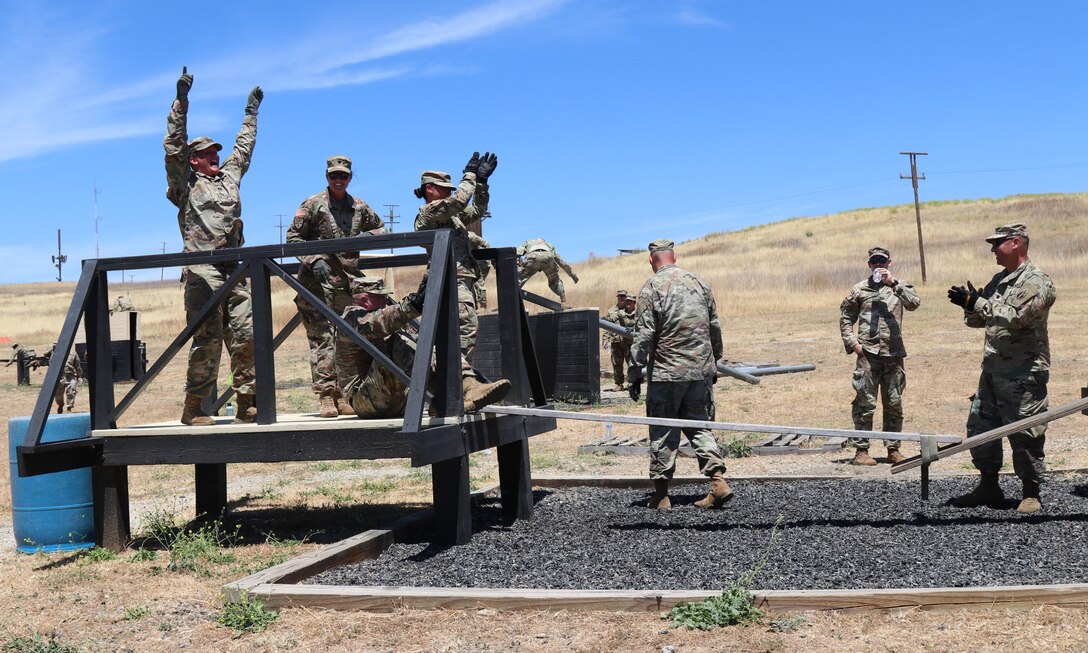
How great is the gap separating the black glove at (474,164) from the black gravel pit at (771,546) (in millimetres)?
2616

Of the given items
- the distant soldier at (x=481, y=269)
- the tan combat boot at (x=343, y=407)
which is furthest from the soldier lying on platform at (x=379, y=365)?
the distant soldier at (x=481, y=269)

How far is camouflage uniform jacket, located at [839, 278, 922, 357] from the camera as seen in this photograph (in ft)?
36.0

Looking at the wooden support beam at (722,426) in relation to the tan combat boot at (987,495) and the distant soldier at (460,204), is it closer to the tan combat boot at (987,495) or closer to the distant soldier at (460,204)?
the tan combat boot at (987,495)

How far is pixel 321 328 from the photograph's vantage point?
8.72 m

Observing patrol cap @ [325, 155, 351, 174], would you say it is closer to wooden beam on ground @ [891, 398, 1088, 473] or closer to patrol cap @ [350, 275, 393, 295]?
patrol cap @ [350, 275, 393, 295]

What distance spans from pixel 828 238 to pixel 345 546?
69146mm

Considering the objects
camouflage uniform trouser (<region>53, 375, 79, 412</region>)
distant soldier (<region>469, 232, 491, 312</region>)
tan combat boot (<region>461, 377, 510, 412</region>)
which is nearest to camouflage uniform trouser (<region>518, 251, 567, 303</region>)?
distant soldier (<region>469, 232, 491, 312</region>)

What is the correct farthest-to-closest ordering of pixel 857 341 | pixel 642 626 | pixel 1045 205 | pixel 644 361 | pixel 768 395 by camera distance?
pixel 1045 205 < pixel 768 395 < pixel 857 341 < pixel 644 361 < pixel 642 626

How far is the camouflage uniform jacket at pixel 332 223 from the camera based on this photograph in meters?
8.38

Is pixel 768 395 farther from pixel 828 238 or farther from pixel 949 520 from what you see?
pixel 828 238

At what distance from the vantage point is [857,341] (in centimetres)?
1117

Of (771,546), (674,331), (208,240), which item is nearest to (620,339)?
(674,331)

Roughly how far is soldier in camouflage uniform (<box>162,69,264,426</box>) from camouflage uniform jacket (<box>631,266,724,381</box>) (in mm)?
A: 2880


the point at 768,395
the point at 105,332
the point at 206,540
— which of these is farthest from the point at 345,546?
the point at 768,395
